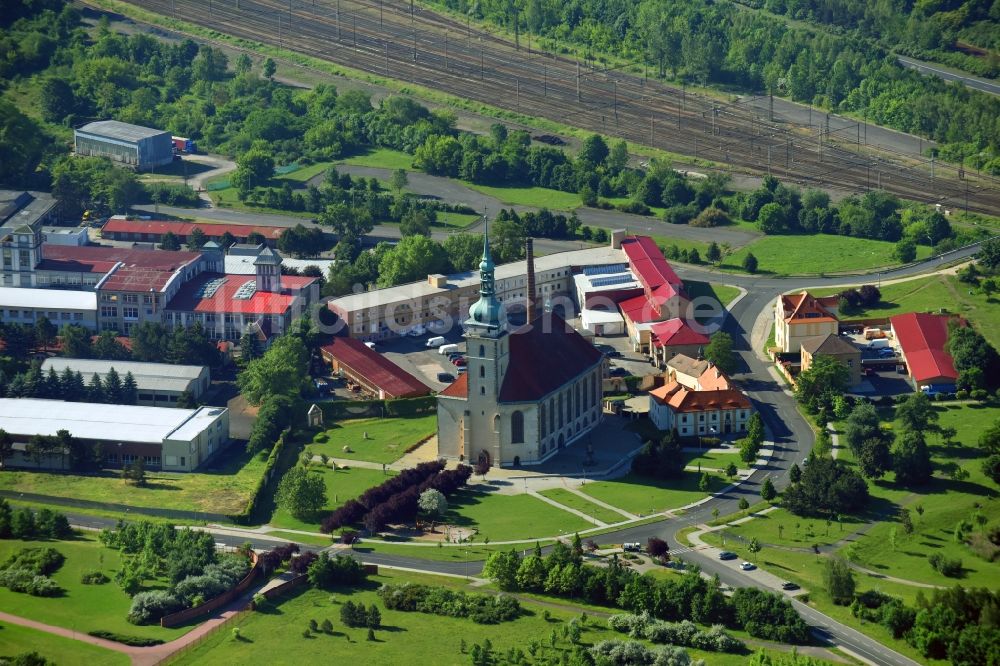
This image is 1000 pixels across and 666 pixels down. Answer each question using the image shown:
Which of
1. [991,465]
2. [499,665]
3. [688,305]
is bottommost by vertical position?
[499,665]

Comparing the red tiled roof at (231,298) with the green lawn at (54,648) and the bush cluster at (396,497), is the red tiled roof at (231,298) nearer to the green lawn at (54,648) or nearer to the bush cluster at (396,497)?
the bush cluster at (396,497)

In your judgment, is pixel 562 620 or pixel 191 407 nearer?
pixel 562 620

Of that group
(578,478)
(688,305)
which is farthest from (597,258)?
(578,478)

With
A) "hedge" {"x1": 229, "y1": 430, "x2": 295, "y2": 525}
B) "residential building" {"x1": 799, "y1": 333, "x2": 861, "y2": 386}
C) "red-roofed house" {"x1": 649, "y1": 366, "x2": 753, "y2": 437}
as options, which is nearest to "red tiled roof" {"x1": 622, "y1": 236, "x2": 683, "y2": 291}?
"residential building" {"x1": 799, "y1": 333, "x2": 861, "y2": 386}

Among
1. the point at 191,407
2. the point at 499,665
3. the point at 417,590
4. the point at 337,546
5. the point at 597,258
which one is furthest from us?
the point at 597,258

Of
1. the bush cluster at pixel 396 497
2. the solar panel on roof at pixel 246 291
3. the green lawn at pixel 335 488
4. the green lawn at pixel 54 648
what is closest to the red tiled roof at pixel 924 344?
the bush cluster at pixel 396 497

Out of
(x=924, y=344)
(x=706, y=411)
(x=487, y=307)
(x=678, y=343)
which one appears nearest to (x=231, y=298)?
(x=487, y=307)

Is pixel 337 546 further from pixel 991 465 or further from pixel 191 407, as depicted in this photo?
pixel 991 465
